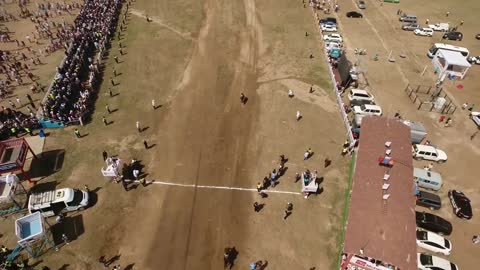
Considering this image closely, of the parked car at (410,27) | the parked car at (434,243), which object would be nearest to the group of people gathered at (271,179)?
the parked car at (434,243)

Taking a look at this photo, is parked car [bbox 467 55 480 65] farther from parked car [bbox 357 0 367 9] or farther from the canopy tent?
the canopy tent

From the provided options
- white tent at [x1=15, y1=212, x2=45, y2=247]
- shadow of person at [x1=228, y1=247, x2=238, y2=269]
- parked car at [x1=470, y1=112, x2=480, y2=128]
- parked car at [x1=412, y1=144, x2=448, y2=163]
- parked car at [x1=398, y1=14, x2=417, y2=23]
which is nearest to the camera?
white tent at [x1=15, y1=212, x2=45, y2=247]

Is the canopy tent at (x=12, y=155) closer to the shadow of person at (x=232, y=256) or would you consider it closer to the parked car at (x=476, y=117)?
the shadow of person at (x=232, y=256)

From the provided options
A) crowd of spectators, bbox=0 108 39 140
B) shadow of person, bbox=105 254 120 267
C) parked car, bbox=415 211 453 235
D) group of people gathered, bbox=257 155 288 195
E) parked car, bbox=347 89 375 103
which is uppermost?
parked car, bbox=347 89 375 103

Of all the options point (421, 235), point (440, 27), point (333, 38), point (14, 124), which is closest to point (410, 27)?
point (440, 27)

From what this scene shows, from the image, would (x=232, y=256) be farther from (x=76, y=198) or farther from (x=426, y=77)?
(x=426, y=77)

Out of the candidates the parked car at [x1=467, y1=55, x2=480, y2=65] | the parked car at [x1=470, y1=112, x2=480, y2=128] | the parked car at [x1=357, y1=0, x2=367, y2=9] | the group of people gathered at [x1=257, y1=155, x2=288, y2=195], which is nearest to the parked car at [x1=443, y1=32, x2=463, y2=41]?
the parked car at [x1=467, y1=55, x2=480, y2=65]

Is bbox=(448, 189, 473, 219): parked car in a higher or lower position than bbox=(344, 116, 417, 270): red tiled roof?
lower

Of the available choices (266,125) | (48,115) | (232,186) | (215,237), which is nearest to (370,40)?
(266,125)
